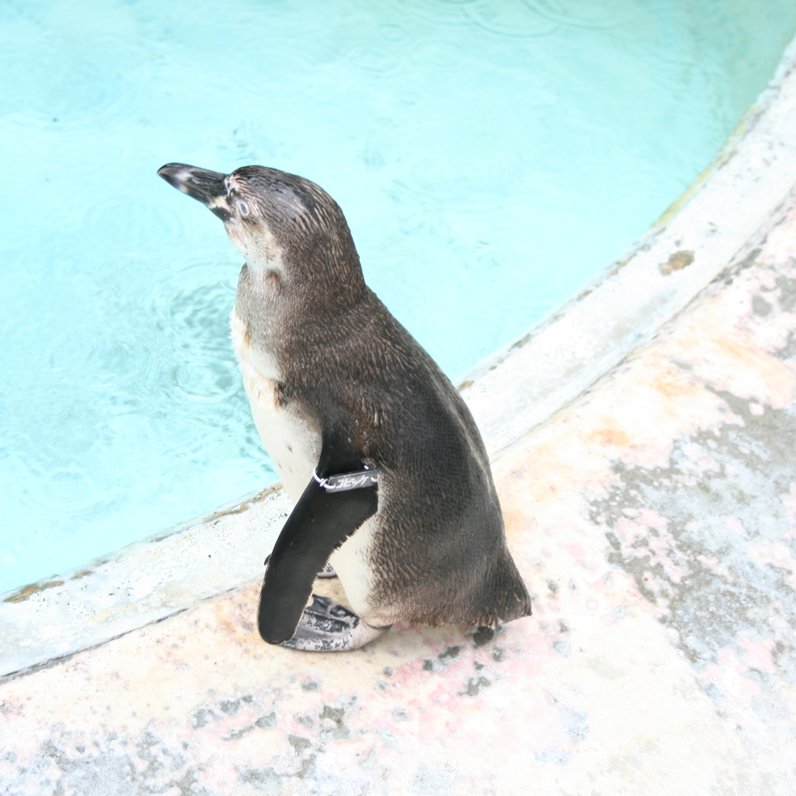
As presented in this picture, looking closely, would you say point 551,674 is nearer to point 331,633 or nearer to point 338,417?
point 331,633

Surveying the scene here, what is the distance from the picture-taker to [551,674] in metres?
1.84

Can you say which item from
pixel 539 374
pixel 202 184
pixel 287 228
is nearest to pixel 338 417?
pixel 287 228

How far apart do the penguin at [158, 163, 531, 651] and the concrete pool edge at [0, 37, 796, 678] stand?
1.10 feet

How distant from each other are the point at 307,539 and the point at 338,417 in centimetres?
19

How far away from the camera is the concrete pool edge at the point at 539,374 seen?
1.91 meters

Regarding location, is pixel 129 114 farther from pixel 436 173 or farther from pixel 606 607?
pixel 606 607

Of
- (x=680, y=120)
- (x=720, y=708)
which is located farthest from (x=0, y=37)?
(x=720, y=708)

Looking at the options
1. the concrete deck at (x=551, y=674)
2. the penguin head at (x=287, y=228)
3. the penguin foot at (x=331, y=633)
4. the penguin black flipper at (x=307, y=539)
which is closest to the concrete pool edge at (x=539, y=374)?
the concrete deck at (x=551, y=674)

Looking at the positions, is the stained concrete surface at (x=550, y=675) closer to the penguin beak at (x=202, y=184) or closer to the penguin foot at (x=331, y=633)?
the penguin foot at (x=331, y=633)

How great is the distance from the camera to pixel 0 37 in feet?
14.4

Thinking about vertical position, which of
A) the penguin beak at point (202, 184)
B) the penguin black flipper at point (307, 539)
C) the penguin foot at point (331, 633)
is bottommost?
the penguin foot at point (331, 633)

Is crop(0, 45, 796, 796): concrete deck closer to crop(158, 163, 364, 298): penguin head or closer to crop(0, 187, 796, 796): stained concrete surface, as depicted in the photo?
crop(0, 187, 796, 796): stained concrete surface

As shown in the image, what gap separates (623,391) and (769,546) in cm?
47

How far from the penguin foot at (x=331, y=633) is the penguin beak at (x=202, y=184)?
71 centimetres
